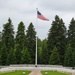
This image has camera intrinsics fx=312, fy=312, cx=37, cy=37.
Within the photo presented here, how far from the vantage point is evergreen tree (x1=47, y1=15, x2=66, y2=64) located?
263 ft

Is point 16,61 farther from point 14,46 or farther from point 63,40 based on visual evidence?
point 63,40

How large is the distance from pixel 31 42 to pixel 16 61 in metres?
7.43

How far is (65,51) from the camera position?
77.8m

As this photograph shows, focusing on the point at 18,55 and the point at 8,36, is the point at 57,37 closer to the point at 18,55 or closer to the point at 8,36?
the point at 18,55

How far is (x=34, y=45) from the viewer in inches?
3221

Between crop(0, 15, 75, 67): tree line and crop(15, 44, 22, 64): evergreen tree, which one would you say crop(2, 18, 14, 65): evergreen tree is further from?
crop(15, 44, 22, 64): evergreen tree

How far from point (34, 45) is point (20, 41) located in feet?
15.3

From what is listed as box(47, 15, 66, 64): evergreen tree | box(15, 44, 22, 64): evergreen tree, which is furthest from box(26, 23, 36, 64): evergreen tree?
box(47, 15, 66, 64): evergreen tree

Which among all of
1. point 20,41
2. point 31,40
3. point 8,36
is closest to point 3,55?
point 20,41

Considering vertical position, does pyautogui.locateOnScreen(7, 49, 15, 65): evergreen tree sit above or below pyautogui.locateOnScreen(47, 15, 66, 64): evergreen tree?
below

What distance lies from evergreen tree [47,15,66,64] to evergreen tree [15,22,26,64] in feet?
22.9

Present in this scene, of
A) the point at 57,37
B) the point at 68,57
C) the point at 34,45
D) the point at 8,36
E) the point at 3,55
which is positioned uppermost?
the point at 8,36

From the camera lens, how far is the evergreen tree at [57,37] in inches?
3162

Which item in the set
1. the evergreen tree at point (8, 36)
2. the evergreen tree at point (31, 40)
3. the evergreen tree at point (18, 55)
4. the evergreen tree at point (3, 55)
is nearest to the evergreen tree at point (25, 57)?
the evergreen tree at point (18, 55)
